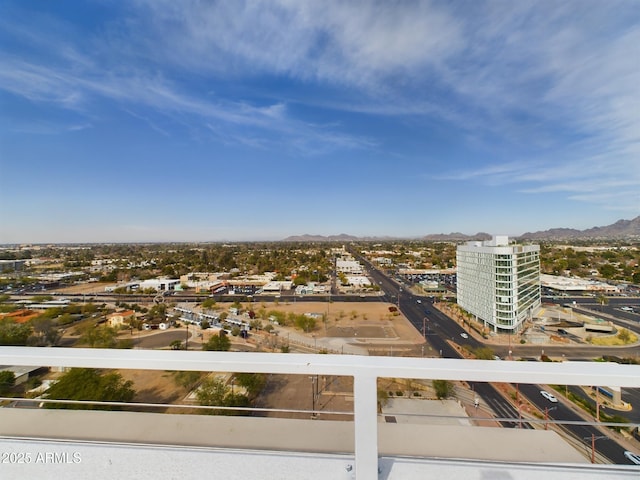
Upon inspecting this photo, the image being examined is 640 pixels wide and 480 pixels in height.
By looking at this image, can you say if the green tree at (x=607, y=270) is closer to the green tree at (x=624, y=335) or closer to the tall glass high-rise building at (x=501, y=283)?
the tall glass high-rise building at (x=501, y=283)

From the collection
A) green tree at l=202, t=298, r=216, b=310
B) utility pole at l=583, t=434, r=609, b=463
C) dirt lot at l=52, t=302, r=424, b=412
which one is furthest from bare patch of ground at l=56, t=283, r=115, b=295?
utility pole at l=583, t=434, r=609, b=463

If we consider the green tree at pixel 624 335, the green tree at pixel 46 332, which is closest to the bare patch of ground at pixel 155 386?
the green tree at pixel 46 332

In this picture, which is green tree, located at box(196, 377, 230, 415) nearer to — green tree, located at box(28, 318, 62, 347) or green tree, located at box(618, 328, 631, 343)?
green tree, located at box(28, 318, 62, 347)

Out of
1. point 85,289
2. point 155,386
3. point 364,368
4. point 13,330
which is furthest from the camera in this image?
A: point 85,289

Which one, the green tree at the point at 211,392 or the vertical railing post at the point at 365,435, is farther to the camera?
the green tree at the point at 211,392

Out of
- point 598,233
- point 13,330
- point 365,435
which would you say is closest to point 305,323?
point 13,330

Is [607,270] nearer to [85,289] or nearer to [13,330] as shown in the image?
[13,330]

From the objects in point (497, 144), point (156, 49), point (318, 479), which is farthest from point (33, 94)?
point (497, 144)
